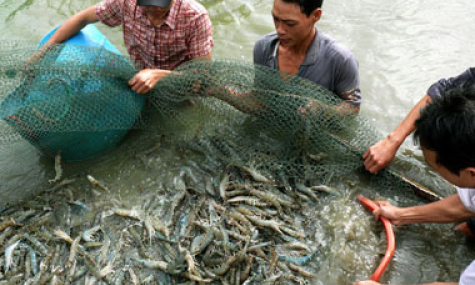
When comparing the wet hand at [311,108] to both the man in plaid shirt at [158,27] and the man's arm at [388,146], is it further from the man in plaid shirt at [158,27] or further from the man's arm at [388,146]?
the man in plaid shirt at [158,27]

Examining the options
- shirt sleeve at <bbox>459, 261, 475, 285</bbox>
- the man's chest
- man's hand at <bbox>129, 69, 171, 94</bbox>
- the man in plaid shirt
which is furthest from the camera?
the man in plaid shirt

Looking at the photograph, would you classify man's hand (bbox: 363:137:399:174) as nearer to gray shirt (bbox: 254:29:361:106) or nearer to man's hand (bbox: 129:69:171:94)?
gray shirt (bbox: 254:29:361:106)

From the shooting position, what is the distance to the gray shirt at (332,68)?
12.0 feet

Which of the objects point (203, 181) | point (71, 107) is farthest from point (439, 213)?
point (71, 107)

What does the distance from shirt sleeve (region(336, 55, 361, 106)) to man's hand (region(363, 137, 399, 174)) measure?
57 cm

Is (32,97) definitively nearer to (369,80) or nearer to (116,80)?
(116,80)

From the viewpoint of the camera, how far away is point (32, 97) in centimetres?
338

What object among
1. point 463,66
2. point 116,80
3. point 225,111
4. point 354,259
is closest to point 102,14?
point 116,80

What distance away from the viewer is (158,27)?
406 centimetres

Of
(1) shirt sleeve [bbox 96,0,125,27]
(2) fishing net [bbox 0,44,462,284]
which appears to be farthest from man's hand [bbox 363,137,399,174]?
(1) shirt sleeve [bbox 96,0,125,27]

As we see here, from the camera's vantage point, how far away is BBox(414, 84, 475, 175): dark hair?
2.18 metres

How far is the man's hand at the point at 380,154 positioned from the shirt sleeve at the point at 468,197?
0.63 meters

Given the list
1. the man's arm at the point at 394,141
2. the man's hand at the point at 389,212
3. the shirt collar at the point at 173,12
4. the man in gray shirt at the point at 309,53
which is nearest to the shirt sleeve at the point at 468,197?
the man's hand at the point at 389,212

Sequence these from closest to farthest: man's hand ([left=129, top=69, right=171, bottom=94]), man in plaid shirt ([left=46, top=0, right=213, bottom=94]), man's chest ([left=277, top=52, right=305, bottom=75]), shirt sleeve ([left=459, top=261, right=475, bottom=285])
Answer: shirt sleeve ([left=459, top=261, right=475, bottom=285])
man's hand ([left=129, top=69, right=171, bottom=94])
man's chest ([left=277, top=52, right=305, bottom=75])
man in plaid shirt ([left=46, top=0, right=213, bottom=94])
